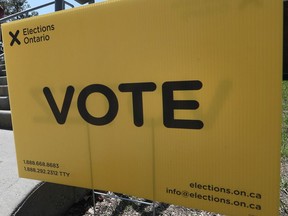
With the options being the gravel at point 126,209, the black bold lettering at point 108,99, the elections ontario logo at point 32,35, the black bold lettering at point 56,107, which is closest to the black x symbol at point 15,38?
the elections ontario logo at point 32,35

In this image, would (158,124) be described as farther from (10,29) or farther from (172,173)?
(10,29)

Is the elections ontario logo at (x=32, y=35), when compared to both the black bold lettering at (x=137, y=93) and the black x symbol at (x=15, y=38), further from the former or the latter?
the black bold lettering at (x=137, y=93)

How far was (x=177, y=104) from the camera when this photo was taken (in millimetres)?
1456

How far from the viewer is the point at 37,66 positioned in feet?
5.75

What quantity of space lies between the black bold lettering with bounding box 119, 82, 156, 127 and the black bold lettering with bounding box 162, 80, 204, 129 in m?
0.08

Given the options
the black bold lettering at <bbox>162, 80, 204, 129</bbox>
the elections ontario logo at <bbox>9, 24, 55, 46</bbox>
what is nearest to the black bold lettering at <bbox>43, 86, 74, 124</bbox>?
the elections ontario logo at <bbox>9, 24, 55, 46</bbox>

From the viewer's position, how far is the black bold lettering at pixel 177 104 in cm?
142

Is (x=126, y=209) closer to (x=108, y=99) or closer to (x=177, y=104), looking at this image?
(x=108, y=99)

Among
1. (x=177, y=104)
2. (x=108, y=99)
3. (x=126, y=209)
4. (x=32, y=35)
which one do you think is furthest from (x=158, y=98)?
(x=126, y=209)

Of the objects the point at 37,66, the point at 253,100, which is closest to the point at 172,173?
the point at 253,100

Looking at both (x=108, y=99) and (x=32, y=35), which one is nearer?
(x=108, y=99)

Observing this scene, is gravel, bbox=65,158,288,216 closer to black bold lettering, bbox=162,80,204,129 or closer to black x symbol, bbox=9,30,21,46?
black bold lettering, bbox=162,80,204,129

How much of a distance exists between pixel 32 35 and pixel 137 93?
72 cm

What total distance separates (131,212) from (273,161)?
4.52 feet
